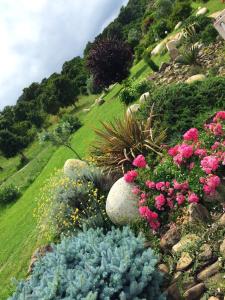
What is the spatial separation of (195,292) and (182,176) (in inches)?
114

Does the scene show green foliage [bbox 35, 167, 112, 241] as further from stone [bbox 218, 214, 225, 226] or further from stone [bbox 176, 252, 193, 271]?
stone [bbox 218, 214, 225, 226]

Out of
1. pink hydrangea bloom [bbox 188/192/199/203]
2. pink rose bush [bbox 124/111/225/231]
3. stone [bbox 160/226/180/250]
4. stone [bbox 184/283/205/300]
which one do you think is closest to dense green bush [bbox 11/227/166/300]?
stone [bbox 184/283/205/300]

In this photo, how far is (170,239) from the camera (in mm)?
7836

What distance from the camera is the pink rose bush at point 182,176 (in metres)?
8.40

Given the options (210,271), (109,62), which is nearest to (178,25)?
(109,62)

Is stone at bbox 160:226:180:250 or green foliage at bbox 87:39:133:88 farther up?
green foliage at bbox 87:39:133:88

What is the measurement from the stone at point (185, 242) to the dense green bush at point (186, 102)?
4032mm

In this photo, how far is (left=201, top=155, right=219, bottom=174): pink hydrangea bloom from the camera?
834cm

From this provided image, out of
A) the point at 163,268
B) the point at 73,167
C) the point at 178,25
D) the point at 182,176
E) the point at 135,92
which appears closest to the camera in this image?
the point at 163,268

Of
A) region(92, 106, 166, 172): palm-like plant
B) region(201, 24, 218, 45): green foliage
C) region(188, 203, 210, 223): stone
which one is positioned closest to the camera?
region(188, 203, 210, 223): stone

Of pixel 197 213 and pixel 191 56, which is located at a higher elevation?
pixel 191 56

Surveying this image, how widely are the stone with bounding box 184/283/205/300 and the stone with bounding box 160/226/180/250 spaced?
137 centimetres

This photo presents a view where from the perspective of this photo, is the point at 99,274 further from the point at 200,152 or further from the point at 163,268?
the point at 200,152

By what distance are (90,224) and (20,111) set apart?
58.3 m
